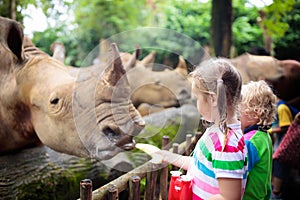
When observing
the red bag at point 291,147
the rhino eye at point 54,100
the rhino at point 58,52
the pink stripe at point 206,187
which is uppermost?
the rhino at point 58,52

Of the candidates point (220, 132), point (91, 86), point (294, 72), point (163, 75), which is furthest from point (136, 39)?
point (220, 132)

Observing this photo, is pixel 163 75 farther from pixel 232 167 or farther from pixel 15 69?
pixel 232 167

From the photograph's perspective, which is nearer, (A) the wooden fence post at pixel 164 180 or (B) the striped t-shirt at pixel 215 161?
A: (B) the striped t-shirt at pixel 215 161

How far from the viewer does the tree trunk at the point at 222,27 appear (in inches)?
239

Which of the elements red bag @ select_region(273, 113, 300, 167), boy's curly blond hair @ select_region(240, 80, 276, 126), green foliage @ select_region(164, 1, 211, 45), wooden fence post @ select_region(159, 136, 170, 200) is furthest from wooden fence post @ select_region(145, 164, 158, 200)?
green foliage @ select_region(164, 1, 211, 45)

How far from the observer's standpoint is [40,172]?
9.30 feet

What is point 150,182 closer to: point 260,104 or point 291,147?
point 260,104

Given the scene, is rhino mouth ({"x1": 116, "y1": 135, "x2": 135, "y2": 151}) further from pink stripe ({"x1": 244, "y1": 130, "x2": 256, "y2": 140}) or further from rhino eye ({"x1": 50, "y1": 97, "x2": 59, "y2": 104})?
pink stripe ({"x1": 244, "y1": 130, "x2": 256, "y2": 140})

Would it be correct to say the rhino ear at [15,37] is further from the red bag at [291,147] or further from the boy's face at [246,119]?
the red bag at [291,147]

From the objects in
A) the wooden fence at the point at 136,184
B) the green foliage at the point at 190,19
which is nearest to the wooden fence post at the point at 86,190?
the wooden fence at the point at 136,184

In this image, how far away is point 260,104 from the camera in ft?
7.00

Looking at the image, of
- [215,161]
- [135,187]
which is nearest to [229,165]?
[215,161]

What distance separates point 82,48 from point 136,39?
17.6 feet

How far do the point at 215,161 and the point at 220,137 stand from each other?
0.12m
